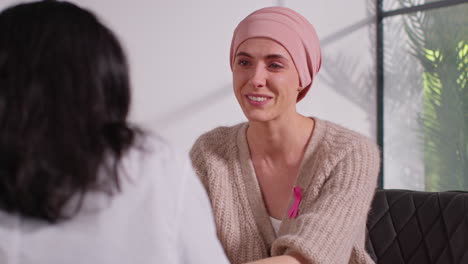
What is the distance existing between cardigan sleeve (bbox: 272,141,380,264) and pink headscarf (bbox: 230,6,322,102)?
32cm

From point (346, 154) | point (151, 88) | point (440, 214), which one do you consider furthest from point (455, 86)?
point (346, 154)

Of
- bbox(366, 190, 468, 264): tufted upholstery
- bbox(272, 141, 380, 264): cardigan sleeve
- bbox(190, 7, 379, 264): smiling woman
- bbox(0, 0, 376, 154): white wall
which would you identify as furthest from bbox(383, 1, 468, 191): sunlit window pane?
bbox(272, 141, 380, 264): cardigan sleeve

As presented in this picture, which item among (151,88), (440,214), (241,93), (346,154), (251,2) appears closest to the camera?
(346,154)

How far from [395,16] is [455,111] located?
37.5 inches

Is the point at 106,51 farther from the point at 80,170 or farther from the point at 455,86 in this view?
the point at 455,86

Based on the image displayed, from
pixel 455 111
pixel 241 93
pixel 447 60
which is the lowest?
pixel 455 111

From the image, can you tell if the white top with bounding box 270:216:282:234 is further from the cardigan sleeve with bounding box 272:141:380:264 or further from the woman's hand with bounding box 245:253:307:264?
the woman's hand with bounding box 245:253:307:264

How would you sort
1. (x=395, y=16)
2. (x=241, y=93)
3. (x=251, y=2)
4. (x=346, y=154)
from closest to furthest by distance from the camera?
(x=346, y=154) < (x=241, y=93) < (x=251, y=2) < (x=395, y=16)

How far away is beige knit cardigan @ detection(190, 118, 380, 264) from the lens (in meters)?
1.50

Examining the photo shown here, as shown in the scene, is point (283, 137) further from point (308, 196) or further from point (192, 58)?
point (192, 58)

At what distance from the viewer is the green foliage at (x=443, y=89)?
171 inches

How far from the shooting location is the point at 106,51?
0.76 metres

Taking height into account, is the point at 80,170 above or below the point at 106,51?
below

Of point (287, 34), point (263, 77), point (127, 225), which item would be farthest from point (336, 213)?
point (127, 225)
